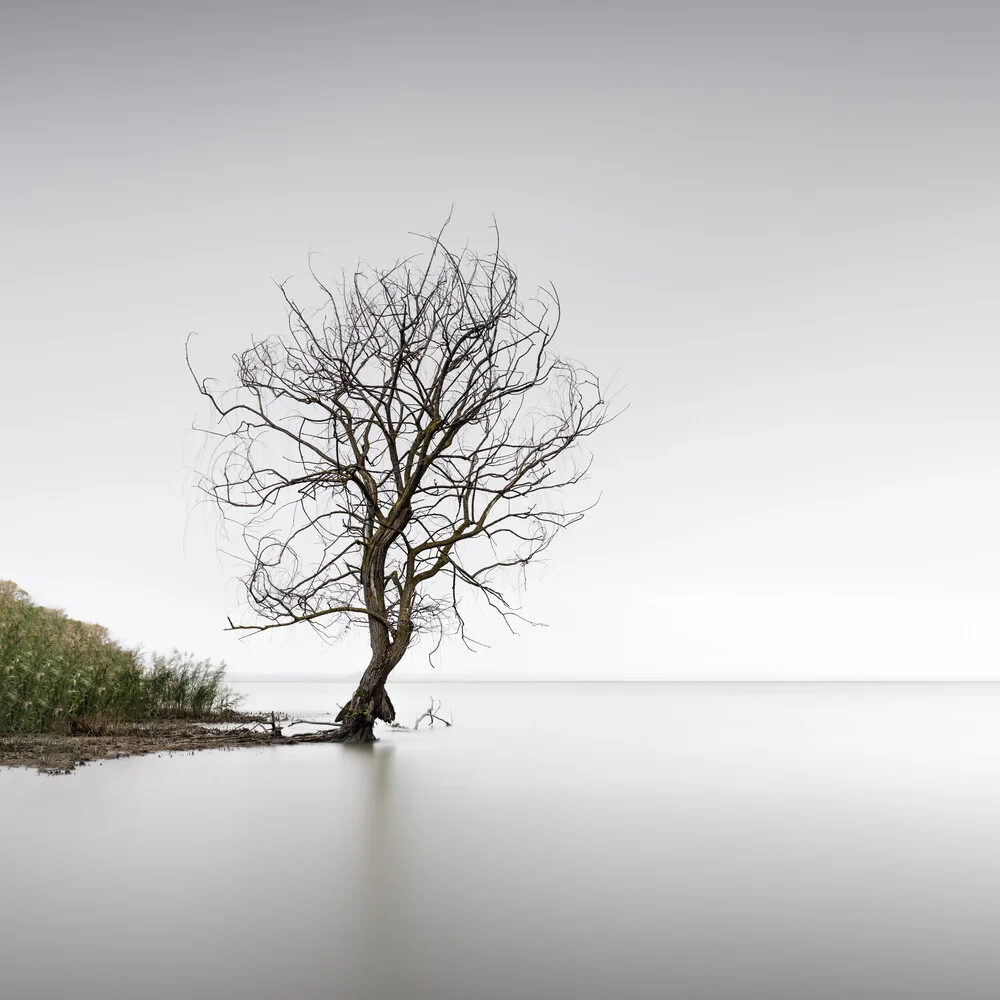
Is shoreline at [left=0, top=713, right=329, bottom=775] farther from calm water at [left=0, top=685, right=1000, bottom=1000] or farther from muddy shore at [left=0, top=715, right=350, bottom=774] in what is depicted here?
calm water at [left=0, top=685, right=1000, bottom=1000]

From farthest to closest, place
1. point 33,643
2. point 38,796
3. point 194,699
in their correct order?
point 194,699 < point 33,643 < point 38,796

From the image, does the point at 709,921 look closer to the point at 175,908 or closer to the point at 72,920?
the point at 175,908

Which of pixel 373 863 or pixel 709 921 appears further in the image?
pixel 373 863

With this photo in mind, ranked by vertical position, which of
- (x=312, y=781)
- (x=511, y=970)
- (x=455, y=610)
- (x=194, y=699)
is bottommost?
(x=511, y=970)

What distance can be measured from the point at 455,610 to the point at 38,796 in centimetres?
745

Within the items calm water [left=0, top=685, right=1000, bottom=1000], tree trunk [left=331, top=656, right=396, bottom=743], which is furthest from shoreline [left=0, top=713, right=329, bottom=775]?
calm water [left=0, top=685, right=1000, bottom=1000]

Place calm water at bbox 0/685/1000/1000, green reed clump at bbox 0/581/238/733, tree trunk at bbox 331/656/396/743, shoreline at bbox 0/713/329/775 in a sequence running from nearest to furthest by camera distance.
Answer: calm water at bbox 0/685/1000/1000 → shoreline at bbox 0/713/329/775 → green reed clump at bbox 0/581/238/733 → tree trunk at bbox 331/656/396/743

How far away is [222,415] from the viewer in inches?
539

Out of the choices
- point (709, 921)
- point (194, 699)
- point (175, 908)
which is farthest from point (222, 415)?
point (709, 921)

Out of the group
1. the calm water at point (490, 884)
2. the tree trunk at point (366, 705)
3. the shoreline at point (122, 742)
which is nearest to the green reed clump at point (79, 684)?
the shoreline at point (122, 742)

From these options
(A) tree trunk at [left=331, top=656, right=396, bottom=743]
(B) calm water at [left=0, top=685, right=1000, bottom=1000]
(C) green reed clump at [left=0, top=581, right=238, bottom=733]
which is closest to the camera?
(B) calm water at [left=0, top=685, right=1000, bottom=1000]

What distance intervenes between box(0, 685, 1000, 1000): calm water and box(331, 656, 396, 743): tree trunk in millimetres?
2915

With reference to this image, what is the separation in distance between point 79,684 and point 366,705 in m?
4.21

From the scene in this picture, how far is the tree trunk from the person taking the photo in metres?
13.1
